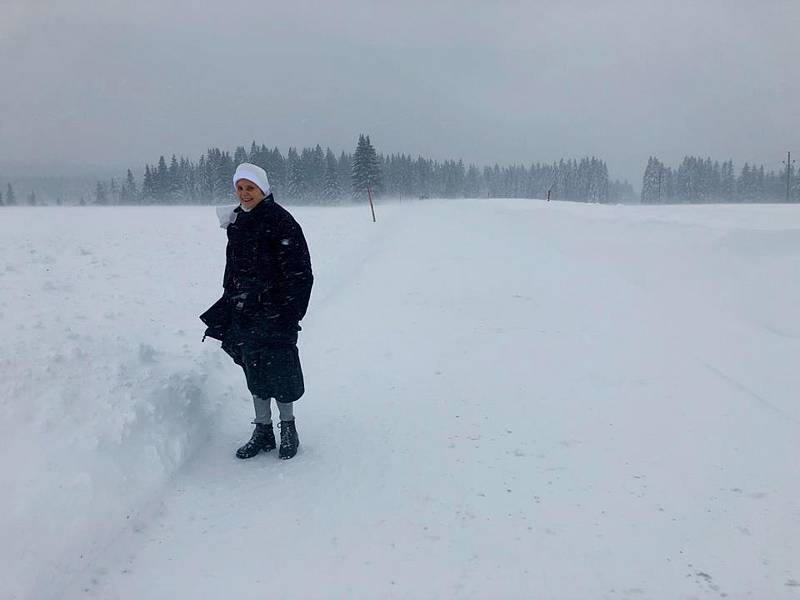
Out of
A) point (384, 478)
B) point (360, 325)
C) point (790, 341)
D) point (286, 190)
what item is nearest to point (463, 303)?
point (360, 325)

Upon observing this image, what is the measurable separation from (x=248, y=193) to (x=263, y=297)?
82 centimetres

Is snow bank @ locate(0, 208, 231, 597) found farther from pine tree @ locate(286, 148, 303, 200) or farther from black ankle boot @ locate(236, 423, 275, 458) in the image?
pine tree @ locate(286, 148, 303, 200)

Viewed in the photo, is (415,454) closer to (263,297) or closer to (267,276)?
(263,297)

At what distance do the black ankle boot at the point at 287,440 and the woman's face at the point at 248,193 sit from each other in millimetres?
1807

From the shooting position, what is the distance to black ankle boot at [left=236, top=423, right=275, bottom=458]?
15.8ft

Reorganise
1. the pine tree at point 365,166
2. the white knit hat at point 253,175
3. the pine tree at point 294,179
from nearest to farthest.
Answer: the white knit hat at point 253,175
the pine tree at point 365,166
the pine tree at point 294,179

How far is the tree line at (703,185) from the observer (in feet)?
339

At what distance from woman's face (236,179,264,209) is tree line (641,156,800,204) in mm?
109502

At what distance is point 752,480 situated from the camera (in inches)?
171

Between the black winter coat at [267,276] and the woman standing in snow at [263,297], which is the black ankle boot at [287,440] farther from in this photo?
the black winter coat at [267,276]

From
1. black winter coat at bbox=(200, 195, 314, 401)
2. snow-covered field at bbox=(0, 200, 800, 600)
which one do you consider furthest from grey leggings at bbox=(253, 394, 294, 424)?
snow-covered field at bbox=(0, 200, 800, 600)

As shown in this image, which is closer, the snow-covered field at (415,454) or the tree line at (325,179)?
the snow-covered field at (415,454)

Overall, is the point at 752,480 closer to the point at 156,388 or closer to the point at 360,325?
the point at 156,388

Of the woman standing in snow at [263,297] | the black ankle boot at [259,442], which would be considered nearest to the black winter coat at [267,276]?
the woman standing in snow at [263,297]
